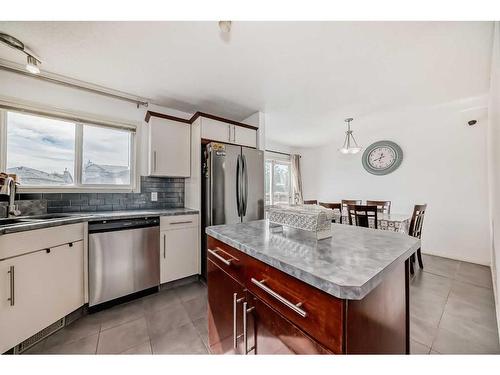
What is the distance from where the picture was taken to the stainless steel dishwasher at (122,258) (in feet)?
5.97

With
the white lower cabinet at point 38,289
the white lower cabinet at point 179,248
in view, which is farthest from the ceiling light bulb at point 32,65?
the white lower cabinet at point 179,248

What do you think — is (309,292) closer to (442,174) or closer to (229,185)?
(229,185)

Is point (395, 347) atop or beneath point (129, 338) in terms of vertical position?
atop

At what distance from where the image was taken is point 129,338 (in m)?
1.50

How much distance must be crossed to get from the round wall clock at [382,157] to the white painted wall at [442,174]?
0.34ft

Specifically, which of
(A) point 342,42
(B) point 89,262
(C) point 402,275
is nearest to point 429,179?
(A) point 342,42

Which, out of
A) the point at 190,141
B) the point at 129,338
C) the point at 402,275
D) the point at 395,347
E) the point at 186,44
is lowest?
the point at 129,338

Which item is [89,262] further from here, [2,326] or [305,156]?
[305,156]

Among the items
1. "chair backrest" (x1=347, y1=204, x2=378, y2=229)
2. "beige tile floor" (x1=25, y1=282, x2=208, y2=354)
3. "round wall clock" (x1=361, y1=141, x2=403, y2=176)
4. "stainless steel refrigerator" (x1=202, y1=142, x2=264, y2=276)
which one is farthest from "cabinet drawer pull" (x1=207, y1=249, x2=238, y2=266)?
"round wall clock" (x1=361, y1=141, x2=403, y2=176)

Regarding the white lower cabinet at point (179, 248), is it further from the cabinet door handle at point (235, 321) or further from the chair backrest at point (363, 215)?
the chair backrest at point (363, 215)

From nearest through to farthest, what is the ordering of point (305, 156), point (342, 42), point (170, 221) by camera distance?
point (342, 42), point (170, 221), point (305, 156)

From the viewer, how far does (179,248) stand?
7.63 feet

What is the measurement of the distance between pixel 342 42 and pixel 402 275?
179 centimetres

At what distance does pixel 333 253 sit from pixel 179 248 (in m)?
2.02
